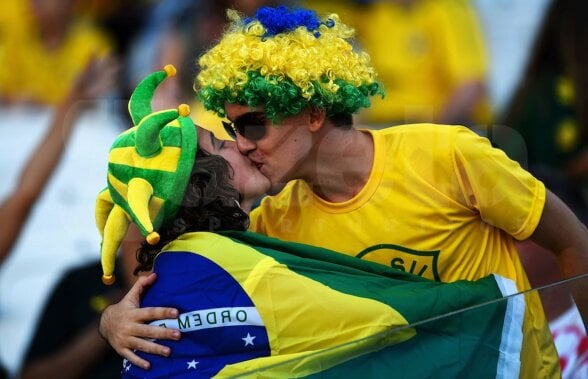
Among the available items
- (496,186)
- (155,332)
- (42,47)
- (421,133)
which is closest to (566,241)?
(496,186)

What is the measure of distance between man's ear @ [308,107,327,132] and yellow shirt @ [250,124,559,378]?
0.14 m

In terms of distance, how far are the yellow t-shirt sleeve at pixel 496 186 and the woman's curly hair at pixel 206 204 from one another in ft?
1.58

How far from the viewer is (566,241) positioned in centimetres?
233

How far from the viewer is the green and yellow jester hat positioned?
2.15 m

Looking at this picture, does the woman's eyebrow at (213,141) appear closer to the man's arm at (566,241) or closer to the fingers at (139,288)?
the fingers at (139,288)

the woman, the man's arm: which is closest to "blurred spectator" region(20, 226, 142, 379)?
the woman

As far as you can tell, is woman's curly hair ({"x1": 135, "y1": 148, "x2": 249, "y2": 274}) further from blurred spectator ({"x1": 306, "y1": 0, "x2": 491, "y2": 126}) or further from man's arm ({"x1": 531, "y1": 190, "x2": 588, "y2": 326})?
blurred spectator ({"x1": 306, "y1": 0, "x2": 491, "y2": 126})

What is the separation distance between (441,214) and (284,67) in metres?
0.46

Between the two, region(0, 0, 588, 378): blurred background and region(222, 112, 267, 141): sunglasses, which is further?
region(0, 0, 588, 378): blurred background

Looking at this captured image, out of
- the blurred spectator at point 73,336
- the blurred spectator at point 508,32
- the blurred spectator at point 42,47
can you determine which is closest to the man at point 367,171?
the blurred spectator at point 73,336

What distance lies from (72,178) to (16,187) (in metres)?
0.29

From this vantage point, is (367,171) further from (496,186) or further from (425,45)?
(425,45)

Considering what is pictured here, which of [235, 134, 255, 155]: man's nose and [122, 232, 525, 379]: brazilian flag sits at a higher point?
[235, 134, 255, 155]: man's nose

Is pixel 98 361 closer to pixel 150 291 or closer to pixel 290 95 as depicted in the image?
pixel 150 291
